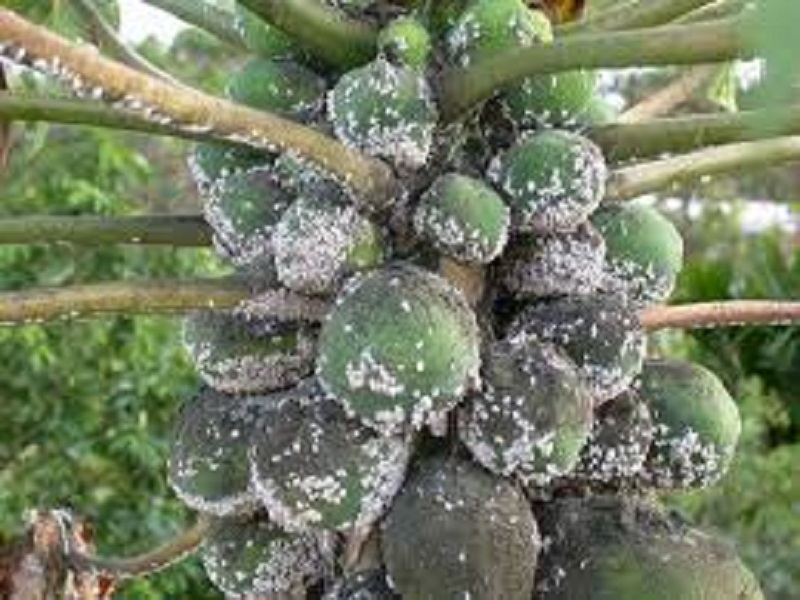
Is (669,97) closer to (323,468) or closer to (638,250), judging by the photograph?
(638,250)

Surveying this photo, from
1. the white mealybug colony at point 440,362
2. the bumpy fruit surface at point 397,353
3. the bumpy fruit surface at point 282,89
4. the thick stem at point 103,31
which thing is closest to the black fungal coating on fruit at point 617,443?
the white mealybug colony at point 440,362

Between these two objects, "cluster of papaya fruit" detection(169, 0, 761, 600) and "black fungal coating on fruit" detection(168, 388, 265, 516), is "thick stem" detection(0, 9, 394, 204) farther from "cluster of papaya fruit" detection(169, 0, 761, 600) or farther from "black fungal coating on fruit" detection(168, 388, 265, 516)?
"black fungal coating on fruit" detection(168, 388, 265, 516)

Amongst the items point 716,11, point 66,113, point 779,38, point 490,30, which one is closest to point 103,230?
point 66,113

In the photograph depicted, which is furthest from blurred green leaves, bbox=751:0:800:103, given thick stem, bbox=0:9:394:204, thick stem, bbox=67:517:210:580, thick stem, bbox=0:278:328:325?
thick stem, bbox=67:517:210:580

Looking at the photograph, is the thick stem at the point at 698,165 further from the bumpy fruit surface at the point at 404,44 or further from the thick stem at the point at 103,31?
the thick stem at the point at 103,31

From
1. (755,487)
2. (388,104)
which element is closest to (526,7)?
(388,104)

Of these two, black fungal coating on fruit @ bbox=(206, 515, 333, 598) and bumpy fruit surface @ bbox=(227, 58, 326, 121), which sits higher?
bumpy fruit surface @ bbox=(227, 58, 326, 121)
